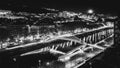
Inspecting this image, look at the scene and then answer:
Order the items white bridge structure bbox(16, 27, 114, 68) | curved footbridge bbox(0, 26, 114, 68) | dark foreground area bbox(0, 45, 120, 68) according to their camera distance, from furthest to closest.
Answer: white bridge structure bbox(16, 27, 114, 68) → curved footbridge bbox(0, 26, 114, 68) → dark foreground area bbox(0, 45, 120, 68)

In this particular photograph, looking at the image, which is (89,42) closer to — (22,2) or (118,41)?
(118,41)

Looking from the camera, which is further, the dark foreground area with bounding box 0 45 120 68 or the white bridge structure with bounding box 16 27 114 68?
the white bridge structure with bounding box 16 27 114 68

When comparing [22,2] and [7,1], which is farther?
[22,2]

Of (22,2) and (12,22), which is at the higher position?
(22,2)

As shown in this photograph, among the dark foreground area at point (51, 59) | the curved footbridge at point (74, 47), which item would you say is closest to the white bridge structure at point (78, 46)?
the curved footbridge at point (74, 47)

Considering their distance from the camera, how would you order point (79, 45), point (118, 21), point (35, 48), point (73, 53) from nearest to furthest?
point (118, 21) < point (35, 48) < point (73, 53) < point (79, 45)

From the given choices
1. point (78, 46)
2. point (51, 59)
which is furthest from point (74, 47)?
point (51, 59)

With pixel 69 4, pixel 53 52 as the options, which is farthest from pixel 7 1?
pixel 53 52

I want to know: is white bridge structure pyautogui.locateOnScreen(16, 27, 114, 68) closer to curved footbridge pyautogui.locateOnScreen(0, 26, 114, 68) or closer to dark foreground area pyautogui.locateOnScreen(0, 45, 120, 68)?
curved footbridge pyautogui.locateOnScreen(0, 26, 114, 68)

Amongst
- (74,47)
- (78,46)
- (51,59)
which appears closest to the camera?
(51,59)

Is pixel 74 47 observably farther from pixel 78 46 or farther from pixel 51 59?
pixel 51 59

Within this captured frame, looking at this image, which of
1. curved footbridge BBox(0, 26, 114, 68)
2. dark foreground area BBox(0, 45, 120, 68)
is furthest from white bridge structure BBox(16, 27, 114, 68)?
dark foreground area BBox(0, 45, 120, 68)
